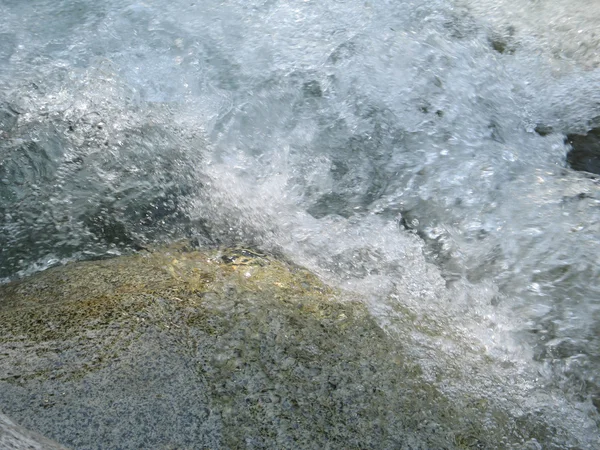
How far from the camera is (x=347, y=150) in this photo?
3.44 metres

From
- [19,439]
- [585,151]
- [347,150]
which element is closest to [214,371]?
[19,439]

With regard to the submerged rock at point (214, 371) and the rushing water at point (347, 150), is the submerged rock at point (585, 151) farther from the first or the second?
the submerged rock at point (214, 371)

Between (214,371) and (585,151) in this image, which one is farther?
(585,151)

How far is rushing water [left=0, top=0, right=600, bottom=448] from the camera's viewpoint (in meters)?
2.63

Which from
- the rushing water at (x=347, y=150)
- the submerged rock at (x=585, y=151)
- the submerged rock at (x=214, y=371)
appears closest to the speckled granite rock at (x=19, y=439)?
the submerged rock at (x=214, y=371)

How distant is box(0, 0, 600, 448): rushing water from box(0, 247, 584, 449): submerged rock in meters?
0.17

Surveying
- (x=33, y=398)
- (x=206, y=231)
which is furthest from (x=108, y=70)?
(x=33, y=398)

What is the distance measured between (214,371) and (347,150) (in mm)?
1644

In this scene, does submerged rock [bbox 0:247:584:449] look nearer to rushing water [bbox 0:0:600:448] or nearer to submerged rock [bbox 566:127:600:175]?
rushing water [bbox 0:0:600:448]

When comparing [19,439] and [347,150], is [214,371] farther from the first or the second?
[347,150]

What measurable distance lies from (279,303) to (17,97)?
1.95 m

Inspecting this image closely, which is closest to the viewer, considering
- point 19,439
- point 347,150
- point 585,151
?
point 19,439

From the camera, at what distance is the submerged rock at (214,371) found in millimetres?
1906

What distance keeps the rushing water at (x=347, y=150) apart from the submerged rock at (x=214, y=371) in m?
0.17
